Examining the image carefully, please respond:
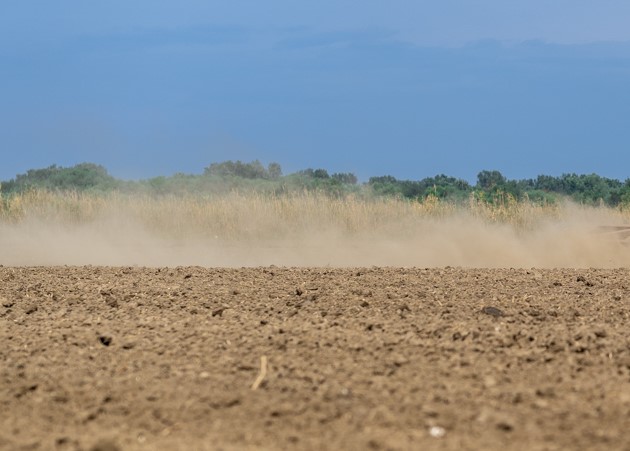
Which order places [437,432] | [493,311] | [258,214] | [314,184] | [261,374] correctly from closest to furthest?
[437,432] < [261,374] < [493,311] < [258,214] < [314,184]

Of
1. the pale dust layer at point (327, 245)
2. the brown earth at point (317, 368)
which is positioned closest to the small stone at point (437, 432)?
the brown earth at point (317, 368)

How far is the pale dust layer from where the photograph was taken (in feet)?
53.0

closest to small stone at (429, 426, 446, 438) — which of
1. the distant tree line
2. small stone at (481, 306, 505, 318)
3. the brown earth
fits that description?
the brown earth

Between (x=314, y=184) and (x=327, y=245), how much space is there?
40.1 ft

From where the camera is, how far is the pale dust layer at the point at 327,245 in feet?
53.0

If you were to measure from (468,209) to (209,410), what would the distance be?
1694cm

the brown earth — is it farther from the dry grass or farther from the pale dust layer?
the dry grass

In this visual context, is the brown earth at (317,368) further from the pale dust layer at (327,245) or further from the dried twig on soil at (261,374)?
the pale dust layer at (327,245)

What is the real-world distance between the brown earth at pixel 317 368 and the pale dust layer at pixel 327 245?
8374mm

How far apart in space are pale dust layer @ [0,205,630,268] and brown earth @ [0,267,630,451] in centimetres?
837

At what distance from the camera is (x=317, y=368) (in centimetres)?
486

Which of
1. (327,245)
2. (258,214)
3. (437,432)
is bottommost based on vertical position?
(437,432)

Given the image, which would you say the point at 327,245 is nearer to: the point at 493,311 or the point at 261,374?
the point at 493,311

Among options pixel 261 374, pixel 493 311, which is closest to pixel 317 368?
pixel 261 374
